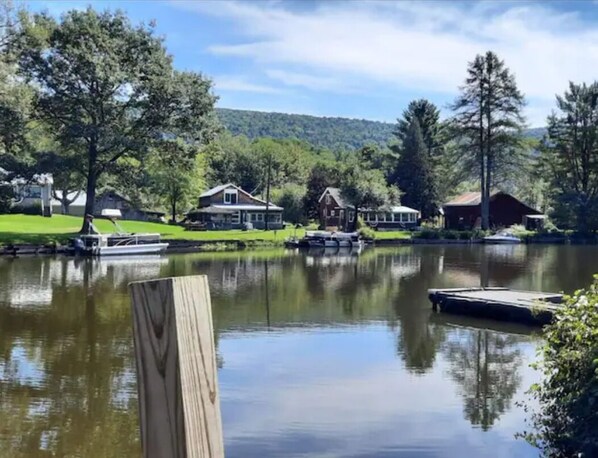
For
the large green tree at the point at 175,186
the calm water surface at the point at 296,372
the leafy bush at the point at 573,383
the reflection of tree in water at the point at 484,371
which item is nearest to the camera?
the leafy bush at the point at 573,383

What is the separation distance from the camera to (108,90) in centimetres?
4362

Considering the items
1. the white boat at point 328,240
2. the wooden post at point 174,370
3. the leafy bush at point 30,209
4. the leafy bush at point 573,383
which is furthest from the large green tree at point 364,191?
the wooden post at point 174,370

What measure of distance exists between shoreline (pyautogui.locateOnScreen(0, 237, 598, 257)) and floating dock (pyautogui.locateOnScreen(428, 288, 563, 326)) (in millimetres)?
26462

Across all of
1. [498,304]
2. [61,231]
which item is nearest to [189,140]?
[61,231]

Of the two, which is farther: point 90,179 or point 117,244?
point 90,179

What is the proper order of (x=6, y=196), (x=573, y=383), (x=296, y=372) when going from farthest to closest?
(x=6, y=196) < (x=296, y=372) < (x=573, y=383)

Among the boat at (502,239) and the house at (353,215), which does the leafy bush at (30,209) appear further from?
the boat at (502,239)

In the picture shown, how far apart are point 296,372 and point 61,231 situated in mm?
37770

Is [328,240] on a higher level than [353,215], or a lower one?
lower

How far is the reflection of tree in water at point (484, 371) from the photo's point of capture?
10.2m

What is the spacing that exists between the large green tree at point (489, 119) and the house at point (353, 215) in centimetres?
776

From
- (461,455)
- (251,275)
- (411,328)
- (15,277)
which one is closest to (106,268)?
(15,277)

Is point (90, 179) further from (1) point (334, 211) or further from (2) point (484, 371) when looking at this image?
(2) point (484, 371)

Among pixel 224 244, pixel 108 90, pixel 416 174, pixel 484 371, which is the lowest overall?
pixel 484 371
